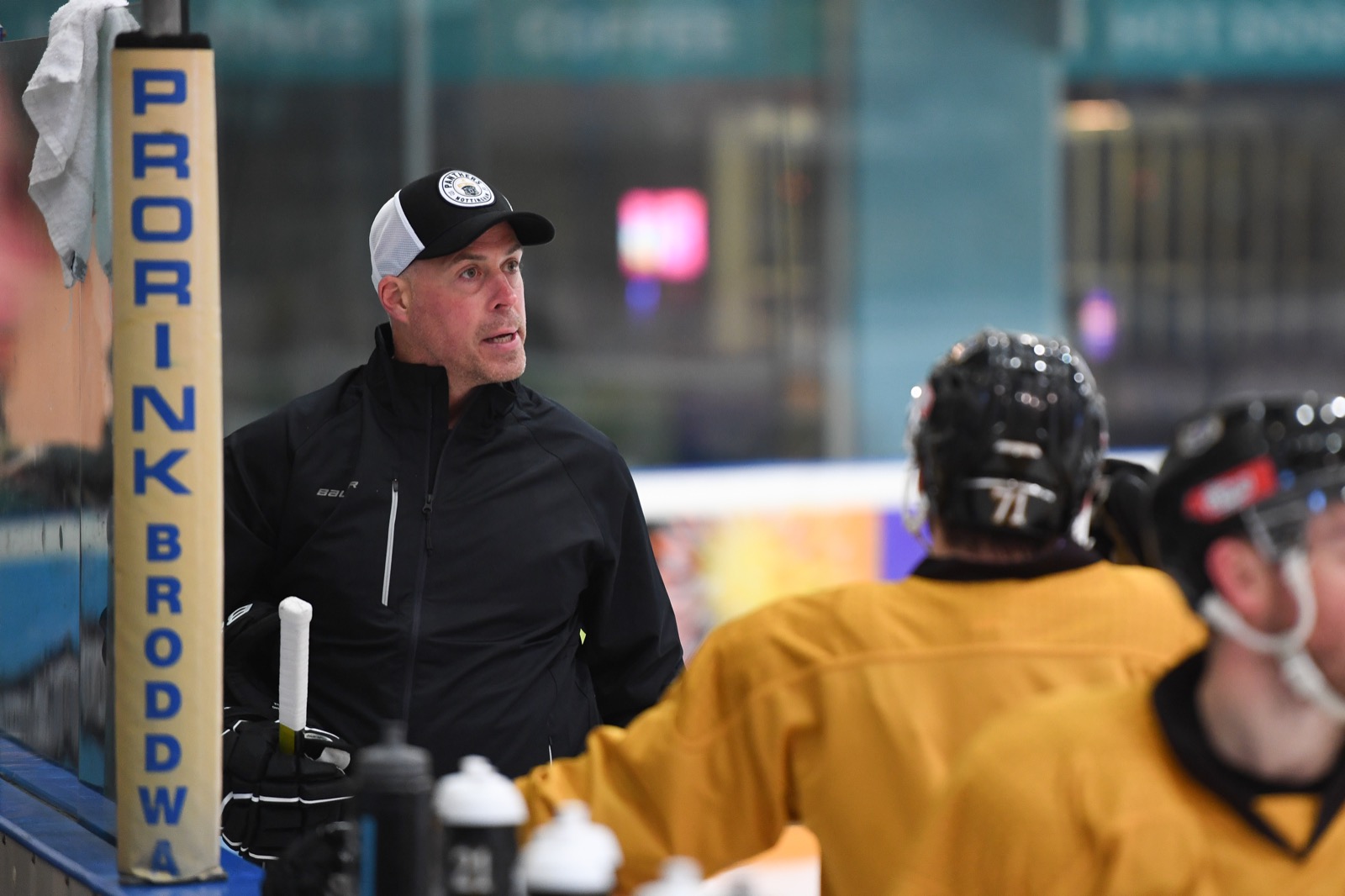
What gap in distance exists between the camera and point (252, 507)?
333cm

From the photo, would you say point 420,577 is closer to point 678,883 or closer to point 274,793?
point 274,793

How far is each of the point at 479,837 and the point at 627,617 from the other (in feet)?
5.42

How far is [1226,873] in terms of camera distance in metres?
1.66

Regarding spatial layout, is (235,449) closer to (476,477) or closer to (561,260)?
(476,477)

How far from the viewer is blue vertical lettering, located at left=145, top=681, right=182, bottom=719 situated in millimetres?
→ 2664

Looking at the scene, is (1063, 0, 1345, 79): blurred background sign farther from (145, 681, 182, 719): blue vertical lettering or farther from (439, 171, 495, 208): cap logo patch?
(145, 681, 182, 719): blue vertical lettering

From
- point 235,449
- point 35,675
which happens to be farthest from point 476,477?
point 35,675

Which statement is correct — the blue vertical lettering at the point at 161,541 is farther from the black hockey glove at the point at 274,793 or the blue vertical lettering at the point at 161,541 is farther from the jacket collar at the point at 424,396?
the jacket collar at the point at 424,396

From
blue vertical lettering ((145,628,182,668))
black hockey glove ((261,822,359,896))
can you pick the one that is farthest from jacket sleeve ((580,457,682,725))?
black hockey glove ((261,822,359,896))

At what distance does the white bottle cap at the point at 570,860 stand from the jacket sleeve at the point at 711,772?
1.51ft

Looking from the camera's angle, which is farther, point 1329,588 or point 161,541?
point 161,541

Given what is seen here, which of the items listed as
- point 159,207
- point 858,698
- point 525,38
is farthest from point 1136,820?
point 525,38

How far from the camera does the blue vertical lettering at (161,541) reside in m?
2.65

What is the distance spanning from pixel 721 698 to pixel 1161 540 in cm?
62
